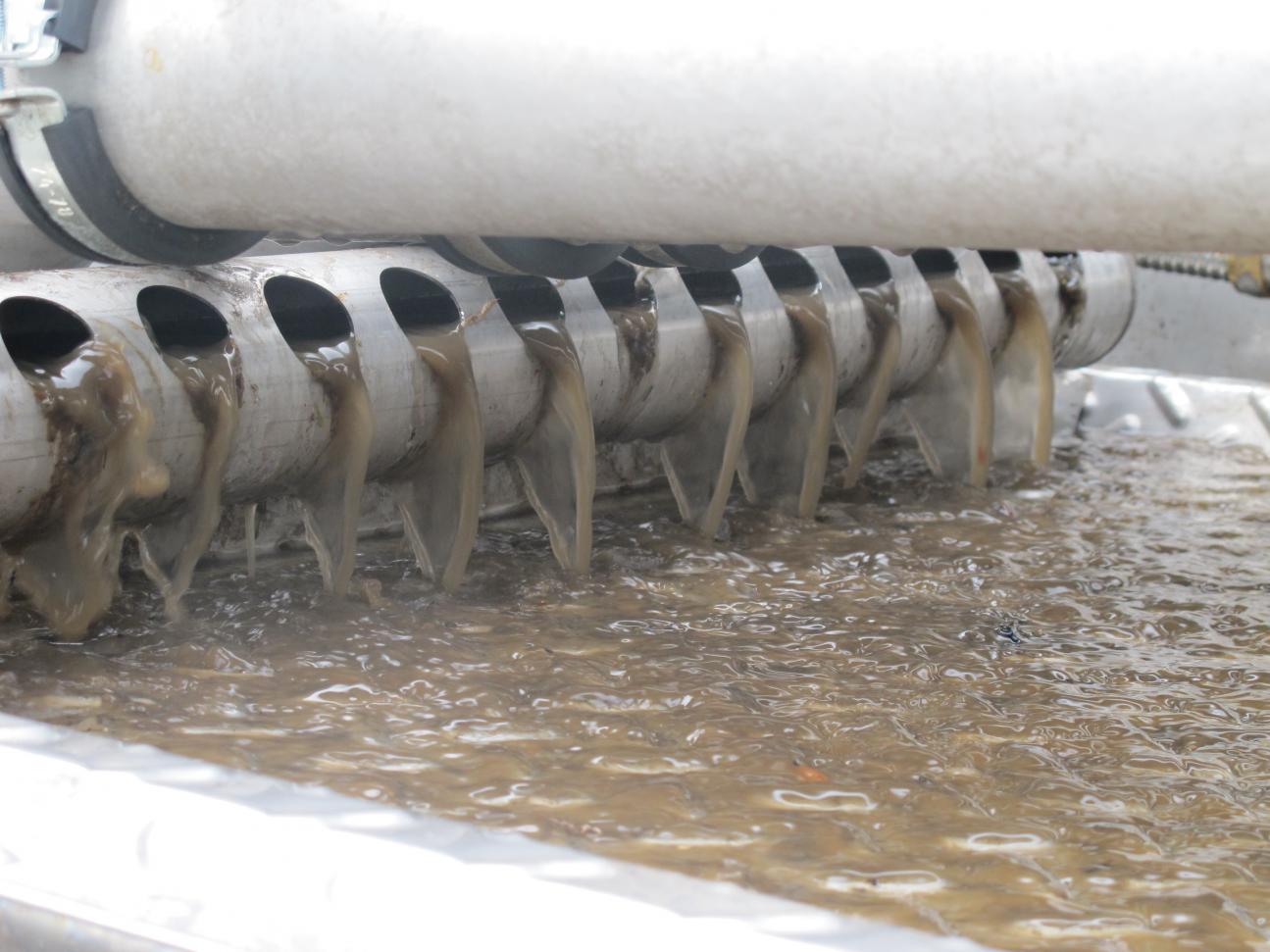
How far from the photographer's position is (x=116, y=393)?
1.67 metres

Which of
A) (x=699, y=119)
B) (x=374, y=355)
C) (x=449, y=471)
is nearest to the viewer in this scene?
(x=699, y=119)

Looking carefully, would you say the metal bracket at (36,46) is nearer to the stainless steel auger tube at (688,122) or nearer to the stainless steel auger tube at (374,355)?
the stainless steel auger tube at (688,122)

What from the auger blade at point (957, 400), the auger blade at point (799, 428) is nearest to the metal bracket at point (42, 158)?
the auger blade at point (799, 428)

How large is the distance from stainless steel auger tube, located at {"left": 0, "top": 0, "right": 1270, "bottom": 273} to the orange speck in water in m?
0.47

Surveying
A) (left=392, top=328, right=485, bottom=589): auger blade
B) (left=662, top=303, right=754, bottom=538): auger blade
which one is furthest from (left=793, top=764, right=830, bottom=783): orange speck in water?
(left=662, top=303, right=754, bottom=538): auger blade

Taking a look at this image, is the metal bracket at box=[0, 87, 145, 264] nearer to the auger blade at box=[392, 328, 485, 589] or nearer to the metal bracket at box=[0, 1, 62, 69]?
the metal bracket at box=[0, 1, 62, 69]

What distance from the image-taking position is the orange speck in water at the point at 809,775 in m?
1.35

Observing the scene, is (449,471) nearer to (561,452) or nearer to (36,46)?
(561,452)

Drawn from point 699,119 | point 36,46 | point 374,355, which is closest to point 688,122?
point 699,119

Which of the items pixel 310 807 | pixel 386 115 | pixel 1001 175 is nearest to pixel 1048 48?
pixel 1001 175

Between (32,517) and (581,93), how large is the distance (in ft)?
2.73

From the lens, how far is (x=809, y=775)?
137cm

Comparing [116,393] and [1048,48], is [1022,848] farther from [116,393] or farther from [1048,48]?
[116,393]

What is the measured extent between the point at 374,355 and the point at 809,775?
2.75ft
